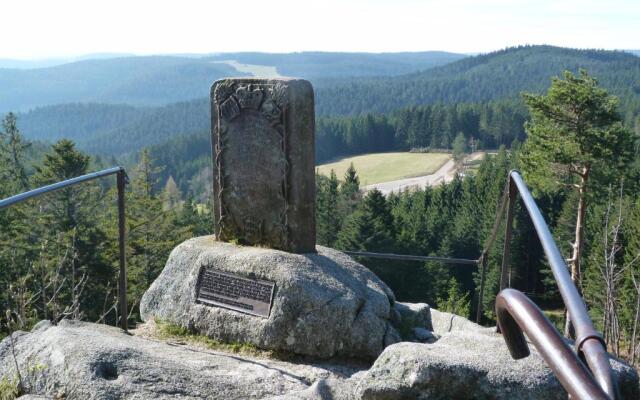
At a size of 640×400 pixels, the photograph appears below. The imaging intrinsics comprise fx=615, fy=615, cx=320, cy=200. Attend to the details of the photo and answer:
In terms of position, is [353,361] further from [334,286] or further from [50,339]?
[50,339]

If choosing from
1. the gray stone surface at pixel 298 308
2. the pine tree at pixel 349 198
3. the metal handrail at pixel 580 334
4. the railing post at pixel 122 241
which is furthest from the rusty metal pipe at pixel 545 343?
the pine tree at pixel 349 198

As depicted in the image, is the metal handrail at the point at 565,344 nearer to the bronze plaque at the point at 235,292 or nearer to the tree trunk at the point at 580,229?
the bronze plaque at the point at 235,292

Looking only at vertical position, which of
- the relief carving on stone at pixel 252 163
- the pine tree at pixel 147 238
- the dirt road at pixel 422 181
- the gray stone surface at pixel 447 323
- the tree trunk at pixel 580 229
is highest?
the relief carving on stone at pixel 252 163

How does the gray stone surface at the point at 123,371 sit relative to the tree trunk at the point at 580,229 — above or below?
above

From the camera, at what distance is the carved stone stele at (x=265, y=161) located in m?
6.89

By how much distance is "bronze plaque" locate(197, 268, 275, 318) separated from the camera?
642 centimetres

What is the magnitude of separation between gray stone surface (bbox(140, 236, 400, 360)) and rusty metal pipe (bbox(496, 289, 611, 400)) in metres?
4.46

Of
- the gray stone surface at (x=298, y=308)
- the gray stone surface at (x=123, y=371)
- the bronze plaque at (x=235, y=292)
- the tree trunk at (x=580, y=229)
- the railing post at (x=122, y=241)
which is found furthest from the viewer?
the tree trunk at (x=580, y=229)

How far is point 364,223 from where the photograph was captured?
108ft

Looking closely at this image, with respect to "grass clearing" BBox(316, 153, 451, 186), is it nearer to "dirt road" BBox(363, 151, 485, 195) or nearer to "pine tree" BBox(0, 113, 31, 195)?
"dirt road" BBox(363, 151, 485, 195)

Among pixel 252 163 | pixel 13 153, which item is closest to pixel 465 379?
pixel 252 163

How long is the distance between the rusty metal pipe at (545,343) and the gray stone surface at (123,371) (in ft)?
10.6

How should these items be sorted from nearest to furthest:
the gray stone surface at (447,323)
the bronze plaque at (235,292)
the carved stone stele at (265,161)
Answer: the bronze plaque at (235,292), the carved stone stele at (265,161), the gray stone surface at (447,323)

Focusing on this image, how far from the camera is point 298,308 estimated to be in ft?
20.7
